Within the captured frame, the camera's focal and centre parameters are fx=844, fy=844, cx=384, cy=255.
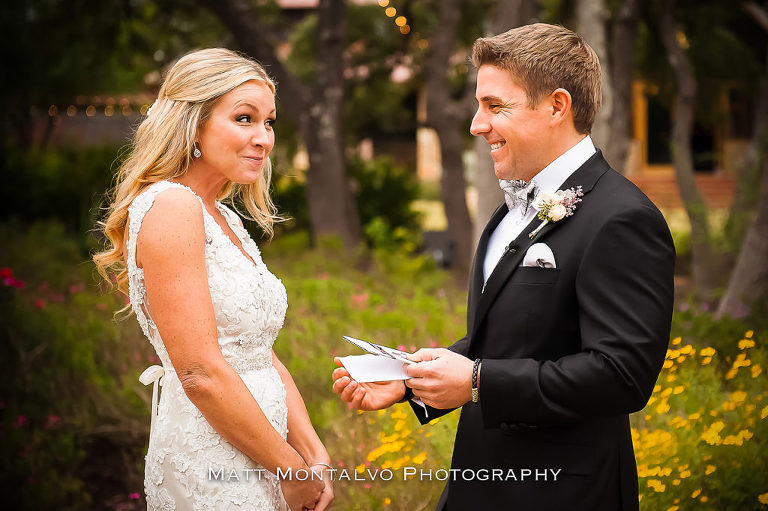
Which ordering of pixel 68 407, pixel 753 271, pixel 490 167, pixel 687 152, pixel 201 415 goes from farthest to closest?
pixel 687 152, pixel 490 167, pixel 753 271, pixel 68 407, pixel 201 415

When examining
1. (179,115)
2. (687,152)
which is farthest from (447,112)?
(179,115)

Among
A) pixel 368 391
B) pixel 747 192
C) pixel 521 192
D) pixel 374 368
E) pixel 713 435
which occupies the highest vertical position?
pixel 521 192

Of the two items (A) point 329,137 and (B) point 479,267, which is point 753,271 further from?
(A) point 329,137

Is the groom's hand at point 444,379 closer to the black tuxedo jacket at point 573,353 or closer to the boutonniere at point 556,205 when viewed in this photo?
the black tuxedo jacket at point 573,353

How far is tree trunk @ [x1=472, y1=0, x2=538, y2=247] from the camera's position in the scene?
8484 millimetres

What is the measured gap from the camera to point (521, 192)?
2.59m

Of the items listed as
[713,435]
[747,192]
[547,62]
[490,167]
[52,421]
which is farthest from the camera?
[747,192]

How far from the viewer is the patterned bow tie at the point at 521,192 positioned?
2.55m

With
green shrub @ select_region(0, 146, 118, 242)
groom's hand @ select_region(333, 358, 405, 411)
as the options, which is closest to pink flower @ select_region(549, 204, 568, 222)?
groom's hand @ select_region(333, 358, 405, 411)

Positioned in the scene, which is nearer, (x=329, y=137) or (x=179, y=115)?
(x=179, y=115)

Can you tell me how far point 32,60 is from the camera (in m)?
18.0

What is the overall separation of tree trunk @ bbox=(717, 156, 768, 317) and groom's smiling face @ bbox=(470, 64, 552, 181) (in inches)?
198

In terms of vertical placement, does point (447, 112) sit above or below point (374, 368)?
below

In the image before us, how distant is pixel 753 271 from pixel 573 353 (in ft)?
17.5
